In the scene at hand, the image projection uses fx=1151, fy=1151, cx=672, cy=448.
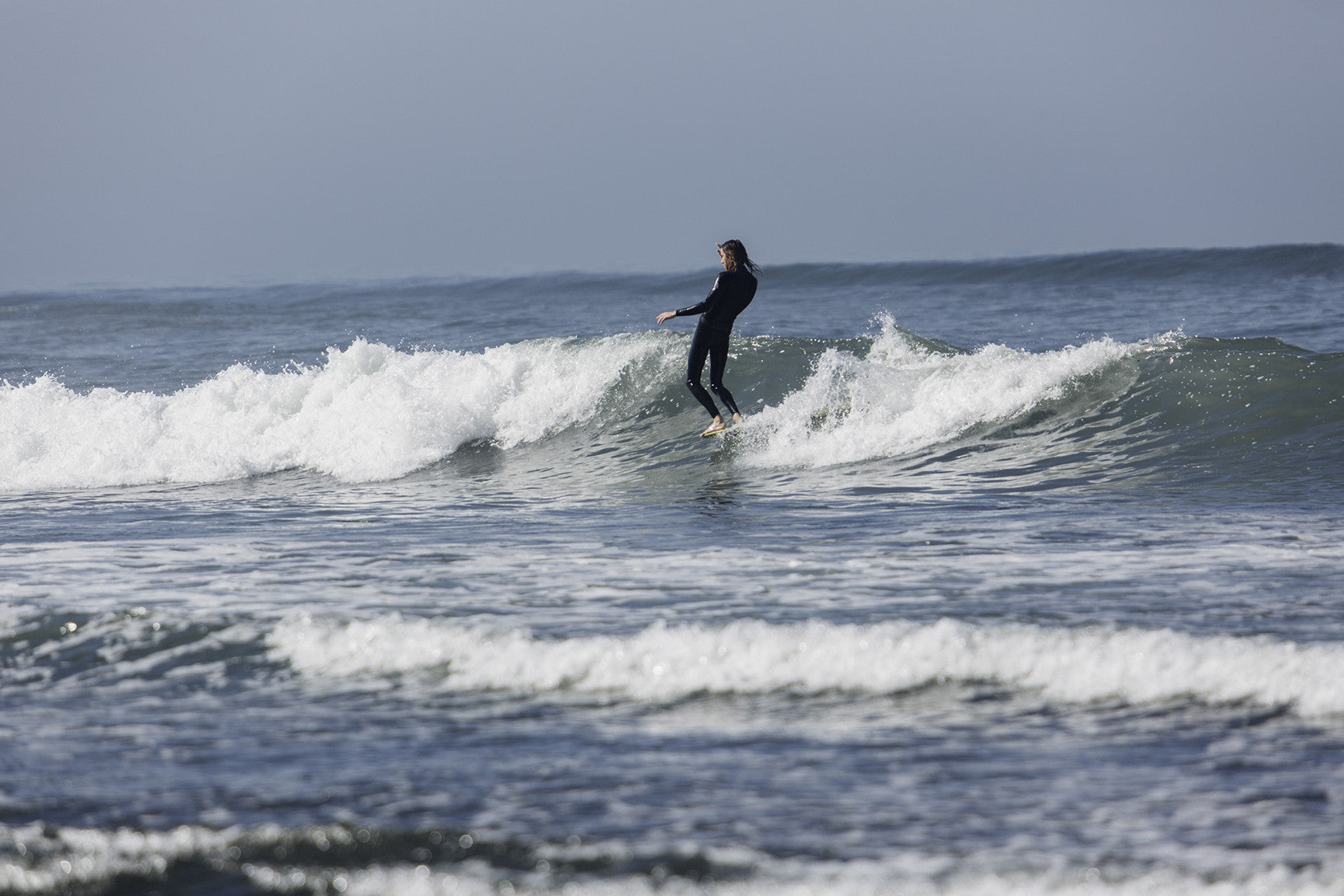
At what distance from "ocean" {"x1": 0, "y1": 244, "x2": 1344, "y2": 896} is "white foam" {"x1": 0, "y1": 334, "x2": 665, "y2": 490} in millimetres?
82

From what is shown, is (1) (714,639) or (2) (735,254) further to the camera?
(2) (735,254)

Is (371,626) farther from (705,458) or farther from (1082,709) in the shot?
(705,458)

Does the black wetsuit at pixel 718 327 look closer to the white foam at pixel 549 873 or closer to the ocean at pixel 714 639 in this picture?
the ocean at pixel 714 639

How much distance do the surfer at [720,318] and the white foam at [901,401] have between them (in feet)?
1.64

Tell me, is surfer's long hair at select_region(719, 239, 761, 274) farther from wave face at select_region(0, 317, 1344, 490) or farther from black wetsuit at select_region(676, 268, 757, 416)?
wave face at select_region(0, 317, 1344, 490)

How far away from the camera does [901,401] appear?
34.6 feet

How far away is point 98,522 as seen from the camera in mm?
8375

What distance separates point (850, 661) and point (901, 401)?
6.39 meters

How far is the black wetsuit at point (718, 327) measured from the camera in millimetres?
9961

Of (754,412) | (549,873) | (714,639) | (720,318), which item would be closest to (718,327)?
(720,318)

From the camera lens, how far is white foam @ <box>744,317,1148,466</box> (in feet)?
32.3

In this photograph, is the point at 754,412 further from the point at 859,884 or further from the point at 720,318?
the point at 859,884

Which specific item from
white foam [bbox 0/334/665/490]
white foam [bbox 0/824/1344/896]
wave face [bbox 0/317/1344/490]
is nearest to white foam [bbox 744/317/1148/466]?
wave face [bbox 0/317/1344/490]

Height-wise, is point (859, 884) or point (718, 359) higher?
point (718, 359)
